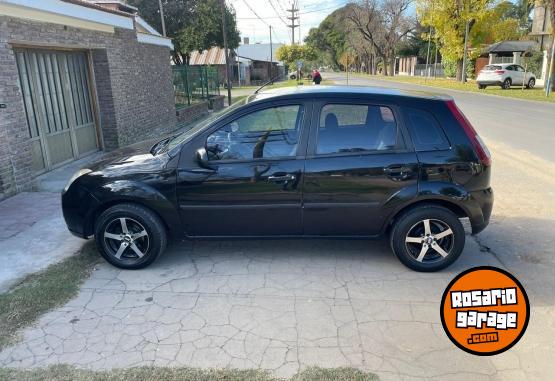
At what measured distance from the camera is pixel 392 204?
3955 mm

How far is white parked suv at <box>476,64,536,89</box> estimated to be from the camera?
90.9ft

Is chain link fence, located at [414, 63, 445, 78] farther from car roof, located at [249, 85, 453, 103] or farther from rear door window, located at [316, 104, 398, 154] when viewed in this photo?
rear door window, located at [316, 104, 398, 154]

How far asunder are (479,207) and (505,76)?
27969 millimetres

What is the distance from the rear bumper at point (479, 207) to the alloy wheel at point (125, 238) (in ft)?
10.0

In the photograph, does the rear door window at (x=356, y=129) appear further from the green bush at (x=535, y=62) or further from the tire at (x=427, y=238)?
the green bush at (x=535, y=62)

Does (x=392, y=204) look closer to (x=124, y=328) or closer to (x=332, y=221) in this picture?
(x=332, y=221)

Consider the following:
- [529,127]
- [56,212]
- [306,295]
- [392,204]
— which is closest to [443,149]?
[392,204]

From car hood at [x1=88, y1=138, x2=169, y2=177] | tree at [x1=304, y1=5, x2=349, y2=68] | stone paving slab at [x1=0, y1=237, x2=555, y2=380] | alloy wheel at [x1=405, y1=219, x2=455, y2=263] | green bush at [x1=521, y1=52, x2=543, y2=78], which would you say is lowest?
stone paving slab at [x1=0, y1=237, x2=555, y2=380]

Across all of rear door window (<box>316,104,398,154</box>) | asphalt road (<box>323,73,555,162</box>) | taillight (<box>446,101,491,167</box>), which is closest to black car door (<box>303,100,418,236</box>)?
rear door window (<box>316,104,398,154</box>)

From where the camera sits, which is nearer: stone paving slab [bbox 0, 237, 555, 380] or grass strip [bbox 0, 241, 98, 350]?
stone paving slab [bbox 0, 237, 555, 380]

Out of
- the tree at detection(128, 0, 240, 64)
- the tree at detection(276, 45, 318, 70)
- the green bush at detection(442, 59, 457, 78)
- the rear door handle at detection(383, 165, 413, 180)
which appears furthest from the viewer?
the tree at detection(276, 45, 318, 70)

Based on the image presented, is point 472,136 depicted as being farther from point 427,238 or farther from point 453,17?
point 453,17

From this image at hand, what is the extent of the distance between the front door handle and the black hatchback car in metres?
0.01

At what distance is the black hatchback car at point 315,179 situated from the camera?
393 centimetres
